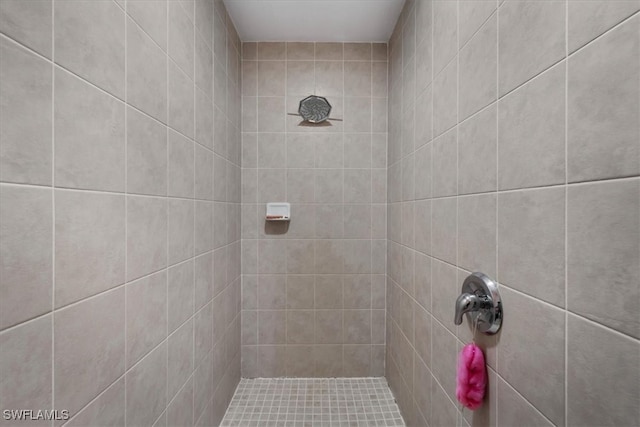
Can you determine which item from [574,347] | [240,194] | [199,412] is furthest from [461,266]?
[240,194]

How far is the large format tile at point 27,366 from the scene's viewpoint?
0.56 meters

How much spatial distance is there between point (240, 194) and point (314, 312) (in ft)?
3.55

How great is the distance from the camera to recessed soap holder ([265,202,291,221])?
7.51 feet

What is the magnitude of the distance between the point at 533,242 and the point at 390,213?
5.00ft

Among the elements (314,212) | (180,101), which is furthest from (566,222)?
(314,212)

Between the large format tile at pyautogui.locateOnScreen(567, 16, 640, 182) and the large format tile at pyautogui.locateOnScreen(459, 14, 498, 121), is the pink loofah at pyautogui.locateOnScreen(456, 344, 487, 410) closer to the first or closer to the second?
the large format tile at pyautogui.locateOnScreen(567, 16, 640, 182)

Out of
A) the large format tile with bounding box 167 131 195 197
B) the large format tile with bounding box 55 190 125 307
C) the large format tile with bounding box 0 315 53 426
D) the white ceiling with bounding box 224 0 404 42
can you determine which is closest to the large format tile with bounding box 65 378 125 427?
the large format tile with bounding box 0 315 53 426

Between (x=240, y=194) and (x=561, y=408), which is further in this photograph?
(x=240, y=194)

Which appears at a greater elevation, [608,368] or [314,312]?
[608,368]

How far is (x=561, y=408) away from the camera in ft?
2.19

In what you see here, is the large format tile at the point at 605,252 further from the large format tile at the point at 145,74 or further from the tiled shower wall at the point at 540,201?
the large format tile at the point at 145,74

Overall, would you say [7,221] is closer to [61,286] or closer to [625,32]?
[61,286]

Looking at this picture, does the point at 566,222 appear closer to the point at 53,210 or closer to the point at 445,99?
the point at 445,99

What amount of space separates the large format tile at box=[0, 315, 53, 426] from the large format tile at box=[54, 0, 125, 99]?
0.58m
